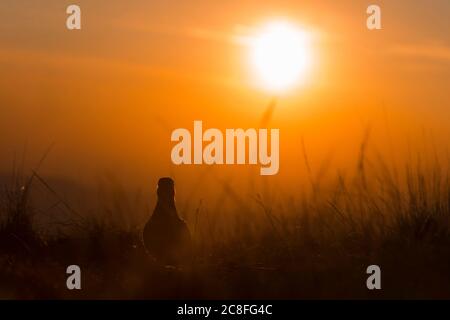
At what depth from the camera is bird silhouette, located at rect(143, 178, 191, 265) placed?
6.80 m

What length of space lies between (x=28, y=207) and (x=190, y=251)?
163cm

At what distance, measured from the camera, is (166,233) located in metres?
6.86

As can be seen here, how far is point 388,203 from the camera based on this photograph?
7371mm

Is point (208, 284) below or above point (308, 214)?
below

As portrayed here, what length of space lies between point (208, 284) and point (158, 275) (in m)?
0.44

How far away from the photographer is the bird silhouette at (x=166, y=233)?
22.3 feet
